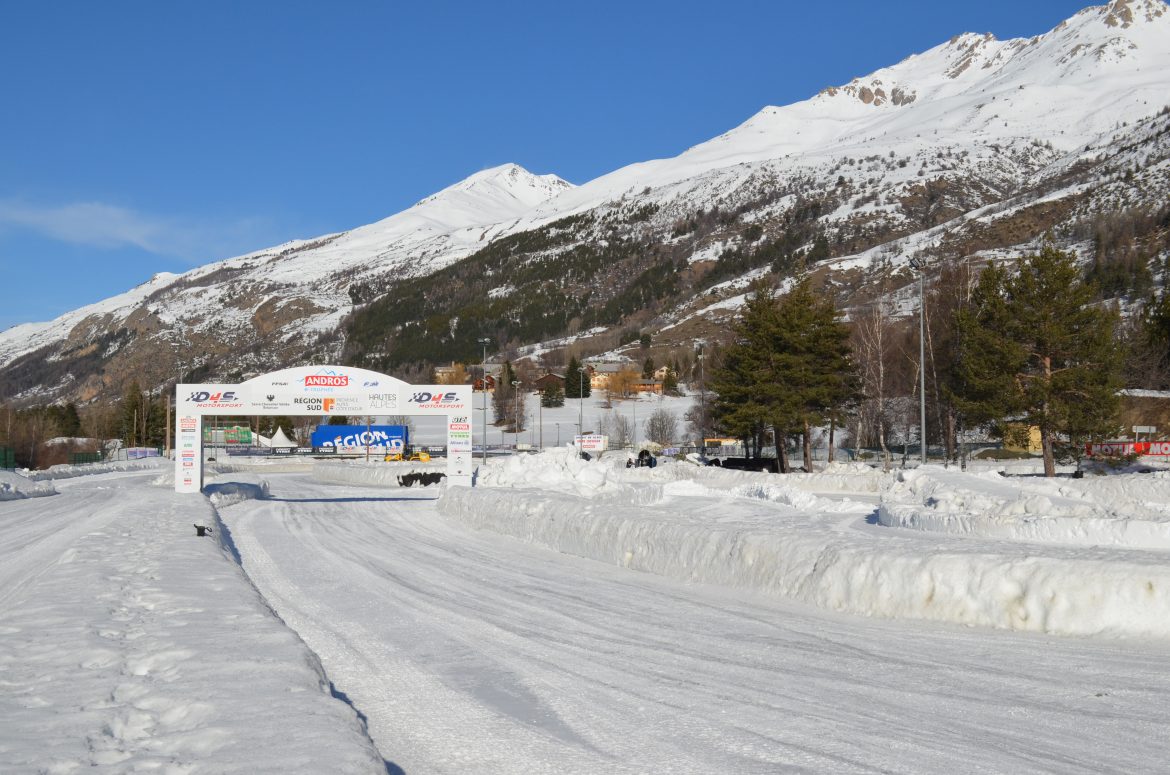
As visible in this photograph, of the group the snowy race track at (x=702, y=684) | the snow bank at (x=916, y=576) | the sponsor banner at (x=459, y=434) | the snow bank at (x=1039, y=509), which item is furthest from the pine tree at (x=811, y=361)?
the snowy race track at (x=702, y=684)

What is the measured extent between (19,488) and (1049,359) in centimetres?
4218

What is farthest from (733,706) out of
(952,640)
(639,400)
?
(639,400)

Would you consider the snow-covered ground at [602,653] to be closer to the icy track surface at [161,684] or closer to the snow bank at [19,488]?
the icy track surface at [161,684]

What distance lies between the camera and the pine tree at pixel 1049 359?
3950cm

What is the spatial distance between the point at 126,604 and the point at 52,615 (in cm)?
83

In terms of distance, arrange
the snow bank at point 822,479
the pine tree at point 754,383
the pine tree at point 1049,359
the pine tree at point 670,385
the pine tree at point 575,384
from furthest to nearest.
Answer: the pine tree at point 670,385 < the pine tree at point 575,384 < the pine tree at point 754,383 < the snow bank at point 822,479 < the pine tree at point 1049,359

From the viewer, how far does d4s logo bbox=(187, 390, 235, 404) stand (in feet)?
109

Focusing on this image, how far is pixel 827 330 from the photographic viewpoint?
51.8 m

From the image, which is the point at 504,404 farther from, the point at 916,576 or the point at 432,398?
the point at 916,576

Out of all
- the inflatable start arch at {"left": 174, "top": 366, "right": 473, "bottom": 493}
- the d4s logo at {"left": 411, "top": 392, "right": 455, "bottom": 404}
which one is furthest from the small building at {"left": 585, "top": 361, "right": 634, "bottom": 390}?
the inflatable start arch at {"left": 174, "top": 366, "right": 473, "bottom": 493}

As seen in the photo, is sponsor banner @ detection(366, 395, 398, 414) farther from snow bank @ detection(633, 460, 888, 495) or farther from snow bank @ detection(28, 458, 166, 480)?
snow bank @ detection(28, 458, 166, 480)

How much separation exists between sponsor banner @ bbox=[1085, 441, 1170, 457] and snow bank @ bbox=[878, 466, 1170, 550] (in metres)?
15.3

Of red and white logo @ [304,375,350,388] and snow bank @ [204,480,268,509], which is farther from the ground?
red and white logo @ [304,375,350,388]

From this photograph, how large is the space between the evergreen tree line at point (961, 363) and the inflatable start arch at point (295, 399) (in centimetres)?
2149
